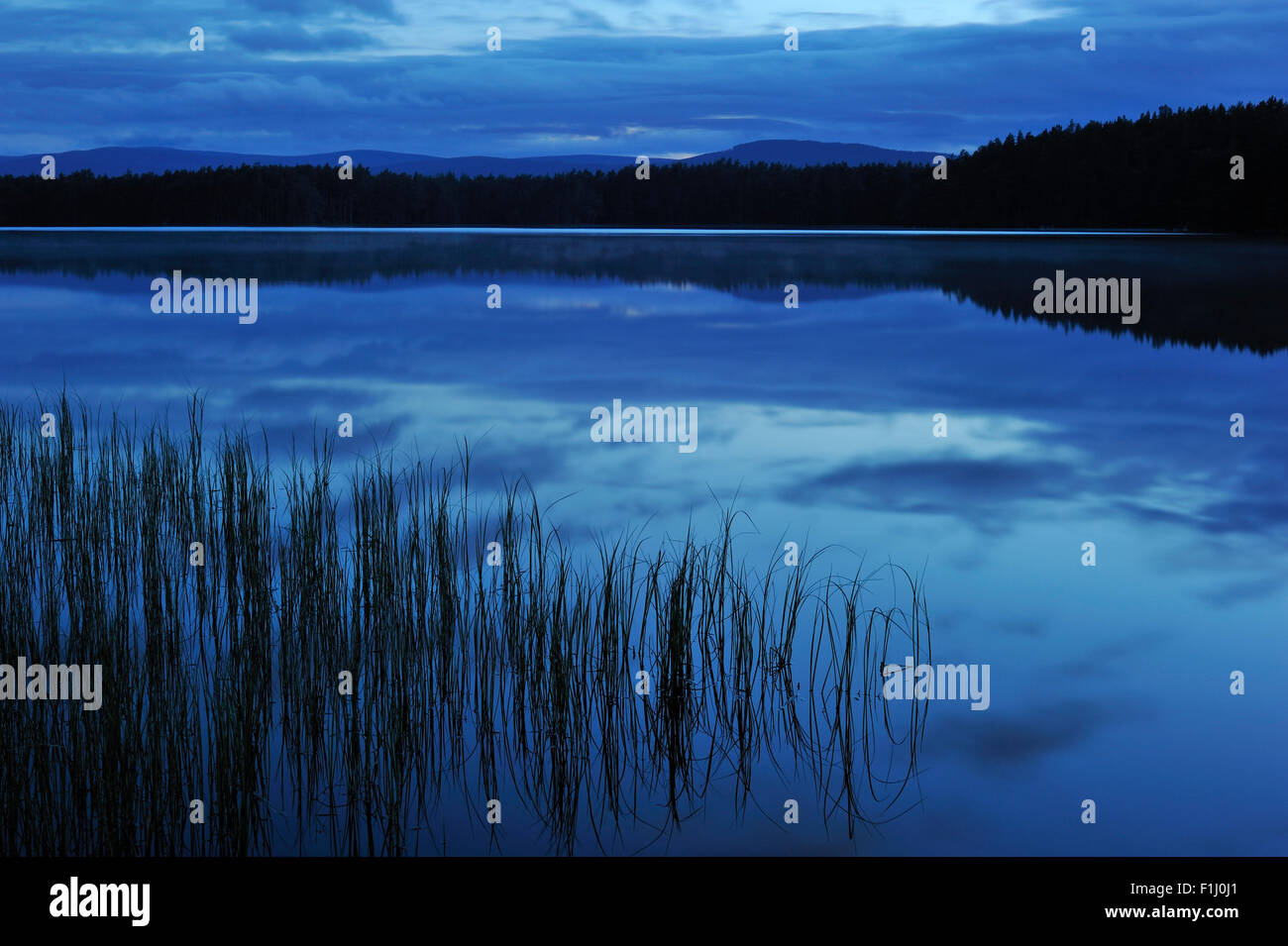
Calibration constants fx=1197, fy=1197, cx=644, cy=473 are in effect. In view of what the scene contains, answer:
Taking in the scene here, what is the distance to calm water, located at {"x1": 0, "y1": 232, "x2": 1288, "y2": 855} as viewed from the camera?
5.46 m

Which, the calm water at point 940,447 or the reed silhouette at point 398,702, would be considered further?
the calm water at point 940,447

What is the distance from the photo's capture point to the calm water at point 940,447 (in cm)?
546

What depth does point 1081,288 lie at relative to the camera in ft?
108

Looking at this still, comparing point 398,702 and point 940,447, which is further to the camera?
point 940,447

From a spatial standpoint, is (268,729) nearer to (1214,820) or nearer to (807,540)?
(1214,820)

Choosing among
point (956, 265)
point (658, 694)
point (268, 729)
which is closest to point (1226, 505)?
point (658, 694)

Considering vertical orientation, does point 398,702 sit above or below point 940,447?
below

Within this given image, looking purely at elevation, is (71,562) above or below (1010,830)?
above

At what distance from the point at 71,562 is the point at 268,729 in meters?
2.45

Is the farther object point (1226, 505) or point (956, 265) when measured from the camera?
point (956, 265)

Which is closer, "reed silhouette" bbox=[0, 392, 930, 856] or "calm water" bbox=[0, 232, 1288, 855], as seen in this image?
"reed silhouette" bbox=[0, 392, 930, 856]

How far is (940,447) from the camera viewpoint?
532 inches
